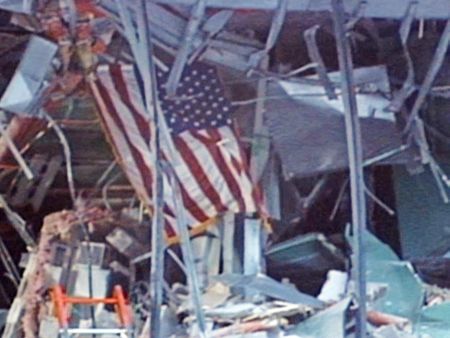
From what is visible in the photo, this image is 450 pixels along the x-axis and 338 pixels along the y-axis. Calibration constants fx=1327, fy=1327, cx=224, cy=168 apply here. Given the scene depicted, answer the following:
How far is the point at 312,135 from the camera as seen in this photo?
11.8 m

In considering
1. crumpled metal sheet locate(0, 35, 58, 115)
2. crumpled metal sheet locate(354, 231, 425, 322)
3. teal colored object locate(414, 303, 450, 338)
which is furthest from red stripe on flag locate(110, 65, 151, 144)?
teal colored object locate(414, 303, 450, 338)

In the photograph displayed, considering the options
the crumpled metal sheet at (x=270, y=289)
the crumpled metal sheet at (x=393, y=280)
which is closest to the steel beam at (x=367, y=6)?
the crumpled metal sheet at (x=393, y=280)

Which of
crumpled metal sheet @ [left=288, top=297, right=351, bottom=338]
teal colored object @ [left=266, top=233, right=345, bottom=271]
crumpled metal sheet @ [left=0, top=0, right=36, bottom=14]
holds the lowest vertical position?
crumpled metal sheet @ [left=288, top=297, right=351, bottom=338]

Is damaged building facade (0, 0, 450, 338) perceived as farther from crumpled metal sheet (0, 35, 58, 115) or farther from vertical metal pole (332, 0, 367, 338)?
vertical metal pole (332, 0, 367, 338)

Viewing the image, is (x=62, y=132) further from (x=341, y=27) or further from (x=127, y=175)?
(x=341, y=27)

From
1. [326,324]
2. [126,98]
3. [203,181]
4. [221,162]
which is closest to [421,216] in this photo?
[221,162]

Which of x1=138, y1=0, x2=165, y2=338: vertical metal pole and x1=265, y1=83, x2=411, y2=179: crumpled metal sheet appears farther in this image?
x1=265, y1=83, x2=411, y2=179: crumpled metal sheet

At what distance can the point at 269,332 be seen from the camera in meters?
9.58

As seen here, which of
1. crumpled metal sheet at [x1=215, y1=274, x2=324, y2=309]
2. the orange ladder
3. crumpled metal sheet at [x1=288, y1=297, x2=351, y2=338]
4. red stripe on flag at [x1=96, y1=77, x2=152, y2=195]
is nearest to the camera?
crumpled metal sheet at [x1=288, y1=297, x2=351, y2=338]

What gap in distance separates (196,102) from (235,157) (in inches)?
23.1

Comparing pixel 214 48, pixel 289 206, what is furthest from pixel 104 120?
pixel 289 206

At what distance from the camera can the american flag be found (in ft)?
37.3

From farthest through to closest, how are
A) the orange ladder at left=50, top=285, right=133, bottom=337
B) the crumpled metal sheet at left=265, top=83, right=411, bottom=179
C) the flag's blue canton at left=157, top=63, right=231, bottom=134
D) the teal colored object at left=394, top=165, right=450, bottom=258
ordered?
1. the teal colored object at left=394, top=165, right=450, bottom=258
2. the crumpled metal sheet at left=265, top=83, right=411, bottom=179
3. the flag's blue canton at left=157, top=63, right=231, bottom=134
4. the orange ladder at left=50, top=285, right=133, bottom=337

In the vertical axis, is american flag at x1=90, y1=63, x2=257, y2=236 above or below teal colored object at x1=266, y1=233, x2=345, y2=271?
above
